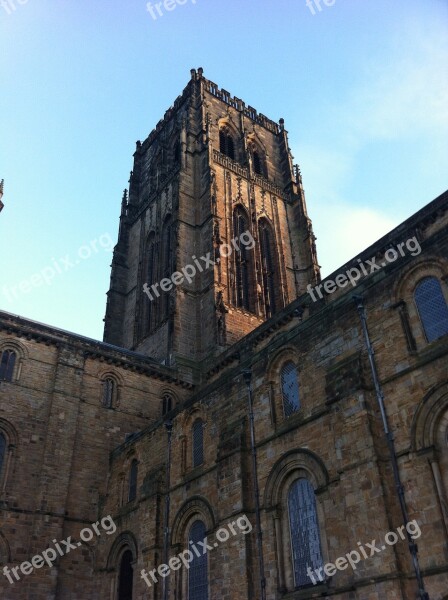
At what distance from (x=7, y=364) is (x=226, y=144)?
32.9m

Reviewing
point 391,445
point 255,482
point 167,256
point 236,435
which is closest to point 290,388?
point 236,435

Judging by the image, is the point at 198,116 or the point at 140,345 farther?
the point at 198,116

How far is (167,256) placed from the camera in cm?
4491

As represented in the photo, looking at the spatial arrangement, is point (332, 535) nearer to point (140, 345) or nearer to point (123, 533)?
point (123, 533)

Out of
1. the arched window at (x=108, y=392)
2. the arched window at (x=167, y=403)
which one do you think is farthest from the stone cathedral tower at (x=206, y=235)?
the arched window at (x=108, y=392)

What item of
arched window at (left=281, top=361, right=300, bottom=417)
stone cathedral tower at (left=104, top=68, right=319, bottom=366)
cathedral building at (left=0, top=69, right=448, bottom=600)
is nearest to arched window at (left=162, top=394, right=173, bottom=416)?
cathedral building at (left=0, top=69, right=448, bottom=600)

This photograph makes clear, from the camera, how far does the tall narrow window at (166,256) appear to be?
4147 cm

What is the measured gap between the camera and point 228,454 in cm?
1867

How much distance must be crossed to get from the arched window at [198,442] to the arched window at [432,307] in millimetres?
10119

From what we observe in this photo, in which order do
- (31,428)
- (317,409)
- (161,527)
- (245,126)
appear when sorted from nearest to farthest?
(317,409) → (161,527) → (31,428) → (245,126)

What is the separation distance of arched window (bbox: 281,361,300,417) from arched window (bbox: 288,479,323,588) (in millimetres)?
2340

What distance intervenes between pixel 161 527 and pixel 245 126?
43.0 meters

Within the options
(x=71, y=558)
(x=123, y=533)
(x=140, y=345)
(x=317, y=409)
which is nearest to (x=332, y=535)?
(x=317, y=409)

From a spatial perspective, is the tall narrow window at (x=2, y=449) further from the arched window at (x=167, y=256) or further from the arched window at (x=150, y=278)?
the arched window at (x=150, y=278)
